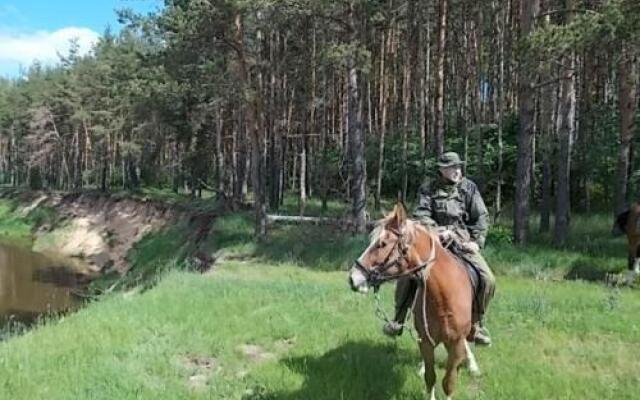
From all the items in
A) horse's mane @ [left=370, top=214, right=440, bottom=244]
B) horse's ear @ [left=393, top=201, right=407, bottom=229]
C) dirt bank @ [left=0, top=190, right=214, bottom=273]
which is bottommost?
dirt bank @ [left=0, top=190, right=214, bottom=273]

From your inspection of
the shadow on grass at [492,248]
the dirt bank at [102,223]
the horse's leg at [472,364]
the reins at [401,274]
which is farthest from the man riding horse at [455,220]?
the dirt bank at [102,223]

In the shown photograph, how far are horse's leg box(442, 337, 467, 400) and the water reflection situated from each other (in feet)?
67.2

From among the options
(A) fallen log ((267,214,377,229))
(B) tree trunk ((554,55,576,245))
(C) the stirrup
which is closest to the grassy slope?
(C) the stirrup

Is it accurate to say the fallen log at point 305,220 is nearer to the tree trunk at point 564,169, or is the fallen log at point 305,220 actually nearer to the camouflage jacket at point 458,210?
the tree trunk at point 564,169

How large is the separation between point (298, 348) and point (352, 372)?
1516mm

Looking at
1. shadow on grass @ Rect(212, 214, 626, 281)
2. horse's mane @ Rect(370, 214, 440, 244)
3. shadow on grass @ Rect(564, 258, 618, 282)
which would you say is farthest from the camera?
shadow on grass @ Rect(212, 214, 626, 281)

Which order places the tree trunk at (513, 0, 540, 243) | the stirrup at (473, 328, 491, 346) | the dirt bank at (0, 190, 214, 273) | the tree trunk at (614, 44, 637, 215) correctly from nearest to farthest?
the stirrup at (473, 328, 491, 346), the tree trunk at (513, 0, 540, 243), the tree trunk at (614, 44, 637, 215), the dirt bank at (0, 190, 214, 273)


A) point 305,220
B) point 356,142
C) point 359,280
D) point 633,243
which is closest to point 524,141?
point 633,243

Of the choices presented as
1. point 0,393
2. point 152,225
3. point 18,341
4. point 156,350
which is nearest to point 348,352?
point 156,350

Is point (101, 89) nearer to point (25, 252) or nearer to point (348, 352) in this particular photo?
point (25, 252)

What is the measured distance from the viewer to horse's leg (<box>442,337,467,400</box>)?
23.4 ft

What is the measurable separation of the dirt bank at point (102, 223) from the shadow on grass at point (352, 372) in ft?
→ 61.1

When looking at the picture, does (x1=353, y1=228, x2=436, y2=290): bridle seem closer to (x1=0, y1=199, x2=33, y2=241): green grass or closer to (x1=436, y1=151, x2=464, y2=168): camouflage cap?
(x1=436, y1=151, x2=464, y2=168): camouflage cap

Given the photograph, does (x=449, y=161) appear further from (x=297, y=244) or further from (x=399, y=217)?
(x=297, y=244)
